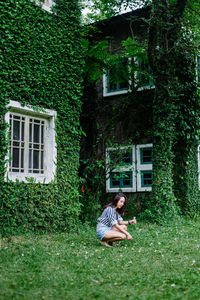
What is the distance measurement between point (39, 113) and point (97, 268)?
4870mm

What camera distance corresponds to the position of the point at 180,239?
9250 mm

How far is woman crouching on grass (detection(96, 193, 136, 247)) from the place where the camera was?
827cm

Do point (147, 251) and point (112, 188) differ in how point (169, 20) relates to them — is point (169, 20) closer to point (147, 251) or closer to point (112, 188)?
point (112, 188)

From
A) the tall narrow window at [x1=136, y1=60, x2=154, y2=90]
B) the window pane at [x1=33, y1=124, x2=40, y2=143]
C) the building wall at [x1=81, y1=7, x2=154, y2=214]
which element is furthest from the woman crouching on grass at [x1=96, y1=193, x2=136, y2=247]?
the tall narrow window at [x1=136, y1=60, x2=154, y2=90]

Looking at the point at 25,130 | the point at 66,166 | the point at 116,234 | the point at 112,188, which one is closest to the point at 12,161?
the point at 25,130

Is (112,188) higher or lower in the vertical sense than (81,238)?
higher

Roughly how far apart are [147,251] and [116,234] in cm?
83

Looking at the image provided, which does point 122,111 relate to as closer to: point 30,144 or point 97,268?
point 30,144

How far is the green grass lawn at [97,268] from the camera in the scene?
16.3 ft

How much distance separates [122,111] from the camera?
1497 cm

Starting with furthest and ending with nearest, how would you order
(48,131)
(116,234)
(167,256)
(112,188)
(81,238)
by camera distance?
(112,188)
(48,131)
(81,238)
(116,234)
(167,256)

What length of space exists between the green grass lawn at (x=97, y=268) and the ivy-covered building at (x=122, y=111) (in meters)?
4.59

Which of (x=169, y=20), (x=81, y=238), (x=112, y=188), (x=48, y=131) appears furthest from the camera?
(x=112, y=188)

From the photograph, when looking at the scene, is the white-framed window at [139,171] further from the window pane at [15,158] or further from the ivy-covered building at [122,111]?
the window pane at [15,158]
